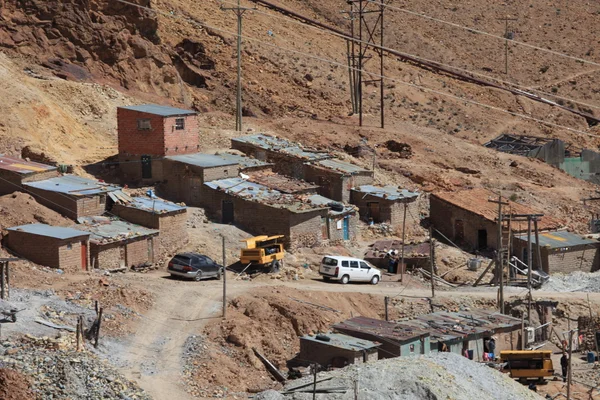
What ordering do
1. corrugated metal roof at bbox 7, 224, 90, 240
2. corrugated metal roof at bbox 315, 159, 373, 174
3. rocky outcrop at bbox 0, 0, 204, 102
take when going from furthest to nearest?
rocky outcrop at bbox 0, 0, 204, 102, corrugated metal roof at bbox 315, 159, 373, 174, corrugated metal roof at bbox 7, 224, 90, 240

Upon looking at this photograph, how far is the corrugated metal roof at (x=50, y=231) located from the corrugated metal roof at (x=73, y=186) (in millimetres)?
2993

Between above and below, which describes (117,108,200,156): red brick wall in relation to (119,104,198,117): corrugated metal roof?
below

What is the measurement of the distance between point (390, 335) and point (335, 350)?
100 inches

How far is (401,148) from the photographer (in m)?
76.0

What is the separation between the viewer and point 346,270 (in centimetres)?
5697

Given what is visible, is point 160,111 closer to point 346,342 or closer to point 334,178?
point 334,178

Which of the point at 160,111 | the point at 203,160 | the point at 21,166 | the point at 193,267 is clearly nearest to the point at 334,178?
the point at 203,160

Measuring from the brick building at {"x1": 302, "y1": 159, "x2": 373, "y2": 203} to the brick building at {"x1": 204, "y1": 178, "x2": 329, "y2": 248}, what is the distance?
3.95 meters

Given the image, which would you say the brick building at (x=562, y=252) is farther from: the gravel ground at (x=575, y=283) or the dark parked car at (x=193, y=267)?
the dark parked car at (x=193, y=267)

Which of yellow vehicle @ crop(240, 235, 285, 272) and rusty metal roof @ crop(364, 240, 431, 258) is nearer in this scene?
yellow vehicle @ crop(240, 235, 285, 272)

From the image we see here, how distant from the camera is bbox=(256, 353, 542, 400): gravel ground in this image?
42688 millimetres

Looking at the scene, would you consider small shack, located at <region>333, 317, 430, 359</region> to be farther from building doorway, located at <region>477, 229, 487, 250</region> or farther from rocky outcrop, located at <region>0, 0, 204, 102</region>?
rocky outcrop, located at <region>0, 0, 204, 102</region>

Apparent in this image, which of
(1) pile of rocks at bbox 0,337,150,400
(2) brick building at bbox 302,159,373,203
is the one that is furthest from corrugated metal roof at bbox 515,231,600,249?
(1) pile of rocks at bbox 0,337,150,400

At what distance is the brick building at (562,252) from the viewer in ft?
204
